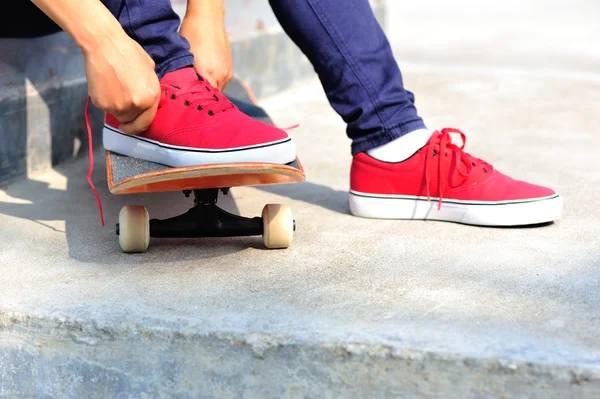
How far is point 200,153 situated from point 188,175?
0.07 meters

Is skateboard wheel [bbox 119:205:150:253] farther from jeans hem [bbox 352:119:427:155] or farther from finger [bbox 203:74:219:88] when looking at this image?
jeans hem [bbox 352:119:427:155]

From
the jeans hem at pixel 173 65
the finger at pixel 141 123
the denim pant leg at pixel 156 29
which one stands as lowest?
the finger at pixel 141 123

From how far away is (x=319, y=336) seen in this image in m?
1.12

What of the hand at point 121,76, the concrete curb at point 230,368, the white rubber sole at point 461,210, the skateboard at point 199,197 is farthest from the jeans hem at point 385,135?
the concrete curb at point 230,368

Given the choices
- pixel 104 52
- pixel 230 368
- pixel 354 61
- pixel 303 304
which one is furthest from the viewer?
pixel 354 61

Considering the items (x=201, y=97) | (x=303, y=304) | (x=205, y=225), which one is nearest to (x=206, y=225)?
(x=205, y=225)

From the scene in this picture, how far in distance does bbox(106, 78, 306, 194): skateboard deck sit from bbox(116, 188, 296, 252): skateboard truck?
0.06 metres

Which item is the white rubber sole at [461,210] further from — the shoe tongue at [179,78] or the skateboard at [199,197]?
the shoe tongue at [179,78]

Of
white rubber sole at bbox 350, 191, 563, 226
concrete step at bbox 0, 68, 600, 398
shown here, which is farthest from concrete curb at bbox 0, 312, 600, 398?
white rubber sole at bbox 350, 191, 563, 226

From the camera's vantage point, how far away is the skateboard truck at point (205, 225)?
4.80ft

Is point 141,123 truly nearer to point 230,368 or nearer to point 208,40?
point 208,40

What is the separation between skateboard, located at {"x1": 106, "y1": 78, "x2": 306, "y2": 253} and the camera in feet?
4.48

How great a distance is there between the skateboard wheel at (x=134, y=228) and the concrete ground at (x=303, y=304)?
30mm

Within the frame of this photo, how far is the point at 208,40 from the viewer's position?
5.74 feet
